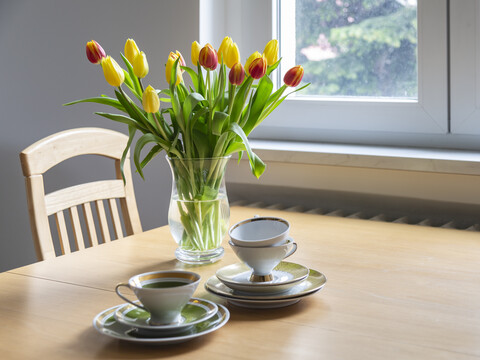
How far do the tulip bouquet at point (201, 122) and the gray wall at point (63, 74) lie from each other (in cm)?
83

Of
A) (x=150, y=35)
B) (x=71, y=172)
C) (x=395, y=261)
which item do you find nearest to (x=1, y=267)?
(x=71, y=172)

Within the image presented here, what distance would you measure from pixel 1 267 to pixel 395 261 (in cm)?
174

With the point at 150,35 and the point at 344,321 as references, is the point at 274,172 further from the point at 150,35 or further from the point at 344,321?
the point at 344,321

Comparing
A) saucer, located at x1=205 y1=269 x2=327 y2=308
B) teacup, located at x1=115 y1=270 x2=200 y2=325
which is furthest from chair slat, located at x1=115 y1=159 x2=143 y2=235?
teacup, located at x1=115 y1=270 x2=200 y2=325

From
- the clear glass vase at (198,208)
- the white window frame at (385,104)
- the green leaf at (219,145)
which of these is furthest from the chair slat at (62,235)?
the white window frame at (385,104)

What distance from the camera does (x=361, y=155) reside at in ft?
5.41

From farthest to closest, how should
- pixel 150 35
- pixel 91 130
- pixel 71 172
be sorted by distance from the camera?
pixel 71 172, pixel 150 35, pixel 91 130

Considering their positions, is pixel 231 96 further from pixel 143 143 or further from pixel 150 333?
pixel 150 333

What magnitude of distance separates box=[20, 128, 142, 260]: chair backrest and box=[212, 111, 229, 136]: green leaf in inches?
9.7

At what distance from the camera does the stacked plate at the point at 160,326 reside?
77 cm

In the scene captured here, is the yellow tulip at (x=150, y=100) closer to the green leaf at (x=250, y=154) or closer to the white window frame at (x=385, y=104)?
the green leaf at (x=250, y=154)

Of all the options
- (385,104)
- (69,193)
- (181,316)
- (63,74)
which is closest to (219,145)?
(181,316)

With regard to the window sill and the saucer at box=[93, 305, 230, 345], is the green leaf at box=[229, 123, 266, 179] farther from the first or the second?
the window sill

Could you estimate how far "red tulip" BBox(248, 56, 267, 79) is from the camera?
102 cm
